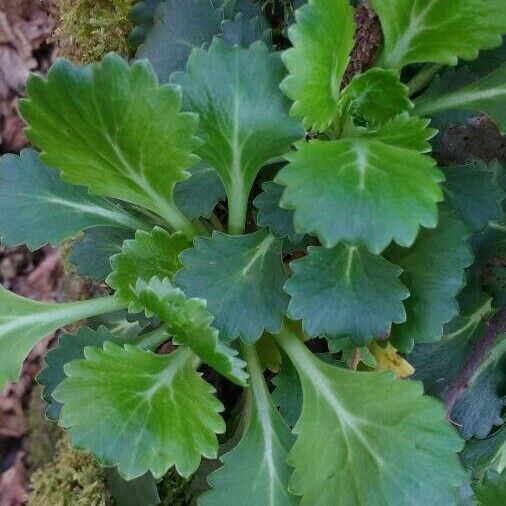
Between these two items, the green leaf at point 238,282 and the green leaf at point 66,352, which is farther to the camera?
the green leaf at point 66,352

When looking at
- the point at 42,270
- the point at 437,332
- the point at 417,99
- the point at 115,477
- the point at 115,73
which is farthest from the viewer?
the point at 42,270

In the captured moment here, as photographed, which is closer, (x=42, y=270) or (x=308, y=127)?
(x=308, y=127)

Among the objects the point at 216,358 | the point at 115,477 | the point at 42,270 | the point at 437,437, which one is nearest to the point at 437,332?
the point at 437,437

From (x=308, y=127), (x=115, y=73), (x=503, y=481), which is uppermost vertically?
(x=115, y=73)

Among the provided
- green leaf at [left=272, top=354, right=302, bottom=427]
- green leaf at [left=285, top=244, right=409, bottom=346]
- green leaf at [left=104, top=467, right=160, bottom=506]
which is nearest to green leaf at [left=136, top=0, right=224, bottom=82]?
green leaf at [left=285, top=244, right=409, bottom=346]

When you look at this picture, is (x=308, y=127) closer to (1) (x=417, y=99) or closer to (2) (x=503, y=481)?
(1) (x=417, y=99)

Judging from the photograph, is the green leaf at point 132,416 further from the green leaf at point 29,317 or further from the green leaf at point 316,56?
the green leaf at point 316,56

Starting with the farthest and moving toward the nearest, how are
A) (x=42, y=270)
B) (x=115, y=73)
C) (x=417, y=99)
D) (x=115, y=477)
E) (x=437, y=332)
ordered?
(x=42, y=270) < (x=115, y=477) < (x=417, y=99) < (x=437, y=332) < (x=115, y=73)

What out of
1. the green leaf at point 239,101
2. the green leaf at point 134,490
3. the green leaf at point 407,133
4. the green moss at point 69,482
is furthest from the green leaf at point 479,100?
the green moss at point 69,482
